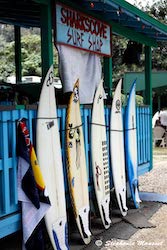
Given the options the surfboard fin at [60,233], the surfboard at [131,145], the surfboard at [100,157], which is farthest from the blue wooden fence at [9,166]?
the surfboard at [131,145]

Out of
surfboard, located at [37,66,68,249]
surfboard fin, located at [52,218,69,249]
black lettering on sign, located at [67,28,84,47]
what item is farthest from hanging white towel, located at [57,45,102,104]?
surfboard fin, located at [52,218,69,249]

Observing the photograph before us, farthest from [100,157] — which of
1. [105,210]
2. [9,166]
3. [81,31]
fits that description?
[9,166]

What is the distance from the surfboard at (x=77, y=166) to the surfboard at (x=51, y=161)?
320mm

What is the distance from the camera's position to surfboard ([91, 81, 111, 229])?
17.9 ft

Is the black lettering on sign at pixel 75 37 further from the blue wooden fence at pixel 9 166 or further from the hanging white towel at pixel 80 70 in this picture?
the blue wooden fence at pixel 9 166

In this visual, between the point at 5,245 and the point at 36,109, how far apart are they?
1788 mm

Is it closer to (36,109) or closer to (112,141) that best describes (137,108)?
(112,141)

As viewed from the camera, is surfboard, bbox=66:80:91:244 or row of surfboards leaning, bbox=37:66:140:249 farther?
surfboard, bbox=66:80:91:244

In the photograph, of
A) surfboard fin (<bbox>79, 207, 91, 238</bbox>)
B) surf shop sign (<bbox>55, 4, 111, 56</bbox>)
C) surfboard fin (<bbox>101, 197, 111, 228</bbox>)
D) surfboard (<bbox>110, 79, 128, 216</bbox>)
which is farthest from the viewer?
surfboard (<bbox>110, 79, 128, 216</bbox>)

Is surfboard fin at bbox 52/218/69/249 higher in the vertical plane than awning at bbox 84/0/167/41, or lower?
lower

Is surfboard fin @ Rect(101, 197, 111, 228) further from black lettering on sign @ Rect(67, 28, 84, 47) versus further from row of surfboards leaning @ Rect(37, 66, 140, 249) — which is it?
black lettering on sign @ Rect(67, 28, 84, 47)

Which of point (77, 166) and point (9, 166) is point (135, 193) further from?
point (9, 166)

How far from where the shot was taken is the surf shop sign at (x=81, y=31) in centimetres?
532

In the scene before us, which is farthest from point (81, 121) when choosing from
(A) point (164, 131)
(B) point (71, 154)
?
(A) point (164, 131)
